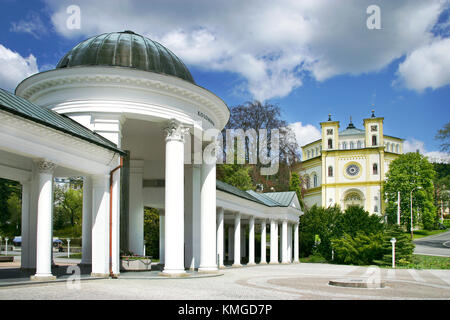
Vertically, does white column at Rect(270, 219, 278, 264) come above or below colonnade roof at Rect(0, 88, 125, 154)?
below

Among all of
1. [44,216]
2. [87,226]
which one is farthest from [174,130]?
[44,216]

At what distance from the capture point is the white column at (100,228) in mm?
19188

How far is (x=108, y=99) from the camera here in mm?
20500

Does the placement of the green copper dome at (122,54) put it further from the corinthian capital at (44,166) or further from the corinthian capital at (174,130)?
the corinthian capital at (44,166)

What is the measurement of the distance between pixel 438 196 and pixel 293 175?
59.0 meters

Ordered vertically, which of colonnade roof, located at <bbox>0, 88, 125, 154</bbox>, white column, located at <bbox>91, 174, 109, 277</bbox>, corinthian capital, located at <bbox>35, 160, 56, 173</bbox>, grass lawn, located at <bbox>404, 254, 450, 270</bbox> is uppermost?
colonnade roof, located at <bbox>0, 88, 125, 154</bbox>

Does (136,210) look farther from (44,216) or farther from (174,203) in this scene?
(44,216)

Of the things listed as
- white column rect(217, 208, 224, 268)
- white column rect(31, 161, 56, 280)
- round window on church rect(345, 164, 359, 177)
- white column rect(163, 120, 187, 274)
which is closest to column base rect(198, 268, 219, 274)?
white column rect(163, 120, 187, 274)

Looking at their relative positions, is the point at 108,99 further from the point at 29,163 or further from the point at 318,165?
the point at 318,165

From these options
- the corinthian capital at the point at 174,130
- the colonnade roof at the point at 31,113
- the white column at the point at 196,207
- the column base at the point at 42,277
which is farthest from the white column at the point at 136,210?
the column base at the point at 42,277

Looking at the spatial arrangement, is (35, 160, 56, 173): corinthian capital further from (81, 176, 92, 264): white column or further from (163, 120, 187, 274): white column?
(81, 176, 92, 264): white column

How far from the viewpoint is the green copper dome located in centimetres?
2205

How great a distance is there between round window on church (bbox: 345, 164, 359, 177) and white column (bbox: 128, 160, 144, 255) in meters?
71.5

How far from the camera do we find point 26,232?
2164cm
